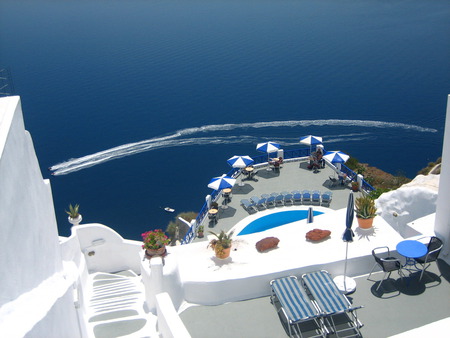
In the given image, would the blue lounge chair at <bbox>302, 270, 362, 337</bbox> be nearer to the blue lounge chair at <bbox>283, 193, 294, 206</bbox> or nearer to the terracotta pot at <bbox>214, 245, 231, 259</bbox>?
the terracotta pot at <bbox>214, 245, 231, 259</bbox>

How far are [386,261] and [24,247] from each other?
9.38 metres

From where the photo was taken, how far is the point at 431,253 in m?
13.0

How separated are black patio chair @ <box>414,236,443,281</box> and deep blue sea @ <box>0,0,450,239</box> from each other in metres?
28.4

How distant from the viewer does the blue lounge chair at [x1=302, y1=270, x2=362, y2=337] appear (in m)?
11.8

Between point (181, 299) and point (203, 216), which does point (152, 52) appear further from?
point (181, 299)

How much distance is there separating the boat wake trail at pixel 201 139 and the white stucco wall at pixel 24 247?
121ft

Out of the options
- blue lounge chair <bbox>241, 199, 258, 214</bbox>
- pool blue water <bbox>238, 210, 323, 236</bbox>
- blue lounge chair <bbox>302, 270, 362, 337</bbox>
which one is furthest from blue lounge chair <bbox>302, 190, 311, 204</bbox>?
blue lounge chair <bbox>302, 270, 362, 337</bbox>

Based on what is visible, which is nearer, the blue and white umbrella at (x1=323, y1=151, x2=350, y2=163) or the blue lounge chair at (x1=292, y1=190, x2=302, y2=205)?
the blue lounge chair at (x1=292, y1=190, x2=302, y2=205)

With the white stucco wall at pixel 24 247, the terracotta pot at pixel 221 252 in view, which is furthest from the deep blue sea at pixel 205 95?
the white stucco wall at pixel 24 247

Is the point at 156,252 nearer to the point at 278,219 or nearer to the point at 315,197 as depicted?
the point at 278,219

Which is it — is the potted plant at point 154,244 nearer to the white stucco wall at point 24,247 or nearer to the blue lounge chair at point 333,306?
the white stucco wall at point 24,247

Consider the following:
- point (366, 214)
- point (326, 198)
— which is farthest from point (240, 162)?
point (366, 214)

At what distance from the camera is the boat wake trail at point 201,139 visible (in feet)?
157

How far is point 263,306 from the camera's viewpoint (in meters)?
12.9
